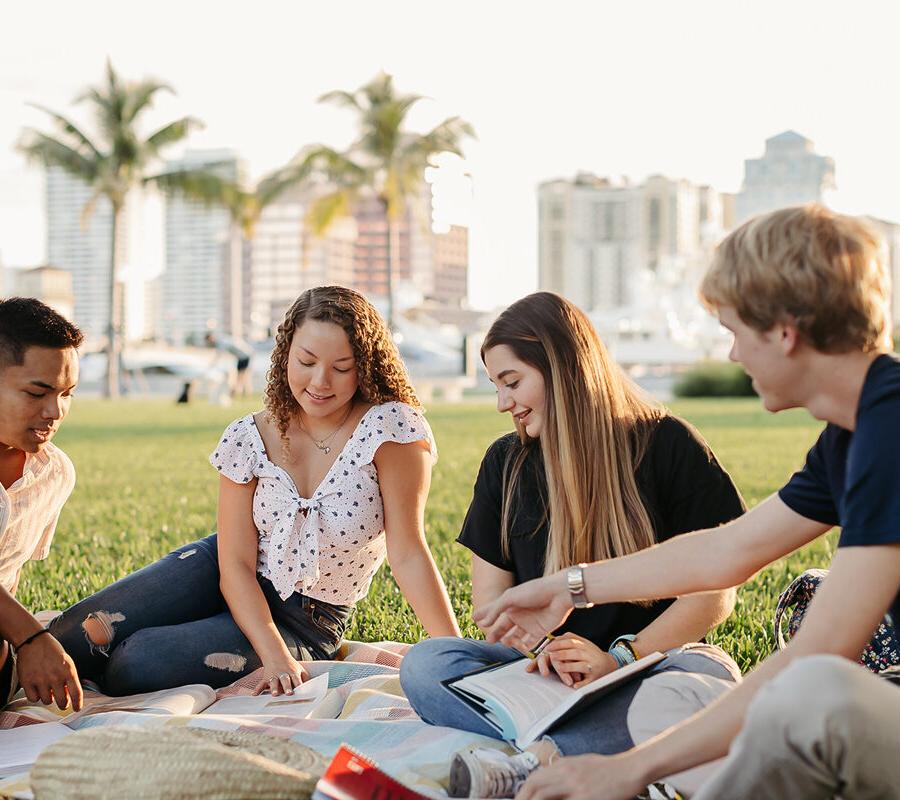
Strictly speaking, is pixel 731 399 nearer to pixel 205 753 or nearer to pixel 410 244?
pixel 205 753

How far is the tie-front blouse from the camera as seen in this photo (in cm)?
375

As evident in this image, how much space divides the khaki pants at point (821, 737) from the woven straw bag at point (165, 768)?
915mm

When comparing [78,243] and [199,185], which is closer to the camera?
[199,185]

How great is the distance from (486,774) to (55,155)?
3198 centimetres

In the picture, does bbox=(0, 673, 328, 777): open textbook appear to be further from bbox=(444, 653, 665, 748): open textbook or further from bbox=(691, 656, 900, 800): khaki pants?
bbox=(691, 656, 900, 800): khaki pants

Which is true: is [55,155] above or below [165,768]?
above

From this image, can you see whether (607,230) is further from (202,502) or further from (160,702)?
(160,702)

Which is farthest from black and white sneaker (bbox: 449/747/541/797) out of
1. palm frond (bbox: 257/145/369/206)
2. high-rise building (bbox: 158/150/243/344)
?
high-rise building (bbox: 158/150/243/344)

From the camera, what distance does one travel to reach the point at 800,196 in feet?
288

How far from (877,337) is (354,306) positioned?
202 centimetres

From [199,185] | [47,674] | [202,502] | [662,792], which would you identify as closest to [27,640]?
[47,674]

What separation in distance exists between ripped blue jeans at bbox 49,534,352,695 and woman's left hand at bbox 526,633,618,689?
1247mm

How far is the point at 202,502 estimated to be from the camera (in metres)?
8.70

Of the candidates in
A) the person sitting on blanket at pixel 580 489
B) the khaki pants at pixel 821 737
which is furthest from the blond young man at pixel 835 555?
the person sitting on blanket at pixel 580 489
